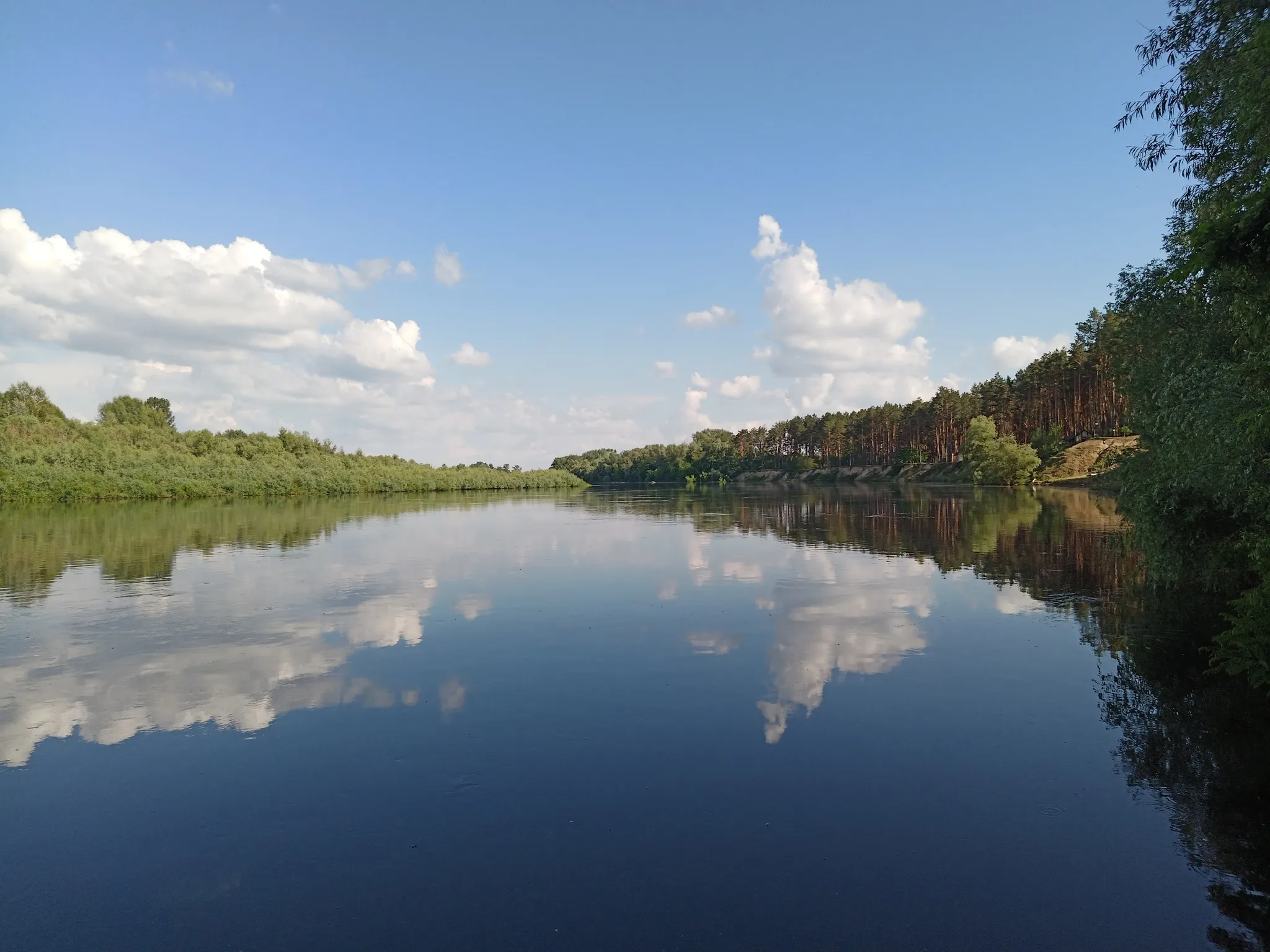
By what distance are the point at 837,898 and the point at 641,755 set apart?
13.2 ft

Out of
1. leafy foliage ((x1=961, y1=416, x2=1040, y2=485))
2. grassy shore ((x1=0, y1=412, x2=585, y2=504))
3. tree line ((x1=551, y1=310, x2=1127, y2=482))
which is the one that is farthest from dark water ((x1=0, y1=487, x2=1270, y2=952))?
leafy foliage ((x1=961, y1=416, x2=1040, y2=485))

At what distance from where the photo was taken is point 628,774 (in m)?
10.0

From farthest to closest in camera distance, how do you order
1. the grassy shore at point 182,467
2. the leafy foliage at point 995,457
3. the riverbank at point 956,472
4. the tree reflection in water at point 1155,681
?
the leafy foliage at point 995,457 < the grassy shore at point 182,467 < the riverbank at point 956,472 < the tree reflection in water at point 1155,681

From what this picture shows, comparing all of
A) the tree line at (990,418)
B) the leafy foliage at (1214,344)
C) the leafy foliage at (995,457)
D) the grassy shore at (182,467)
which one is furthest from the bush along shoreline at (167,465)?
the leafy foliage at (1214,344)

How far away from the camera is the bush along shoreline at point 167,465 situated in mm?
89438

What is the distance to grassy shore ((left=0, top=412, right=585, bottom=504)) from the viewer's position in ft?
291

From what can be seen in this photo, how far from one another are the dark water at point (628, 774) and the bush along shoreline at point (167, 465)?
85.3m

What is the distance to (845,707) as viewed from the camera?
501 inches

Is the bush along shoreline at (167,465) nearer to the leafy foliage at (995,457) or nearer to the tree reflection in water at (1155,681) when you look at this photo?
the tree reflection in water at (1155,681)

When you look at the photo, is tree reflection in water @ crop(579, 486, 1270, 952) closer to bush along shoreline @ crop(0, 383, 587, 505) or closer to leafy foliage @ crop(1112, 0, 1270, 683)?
leafy foliage @ crop(1112, 0, 1270, 683)

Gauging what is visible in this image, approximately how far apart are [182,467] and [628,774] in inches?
4662

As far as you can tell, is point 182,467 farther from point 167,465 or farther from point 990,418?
point 990,418

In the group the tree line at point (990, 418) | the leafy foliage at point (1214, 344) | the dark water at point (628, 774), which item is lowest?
the dark water at point (628, 774)

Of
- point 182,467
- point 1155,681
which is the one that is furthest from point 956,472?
point 182,467
